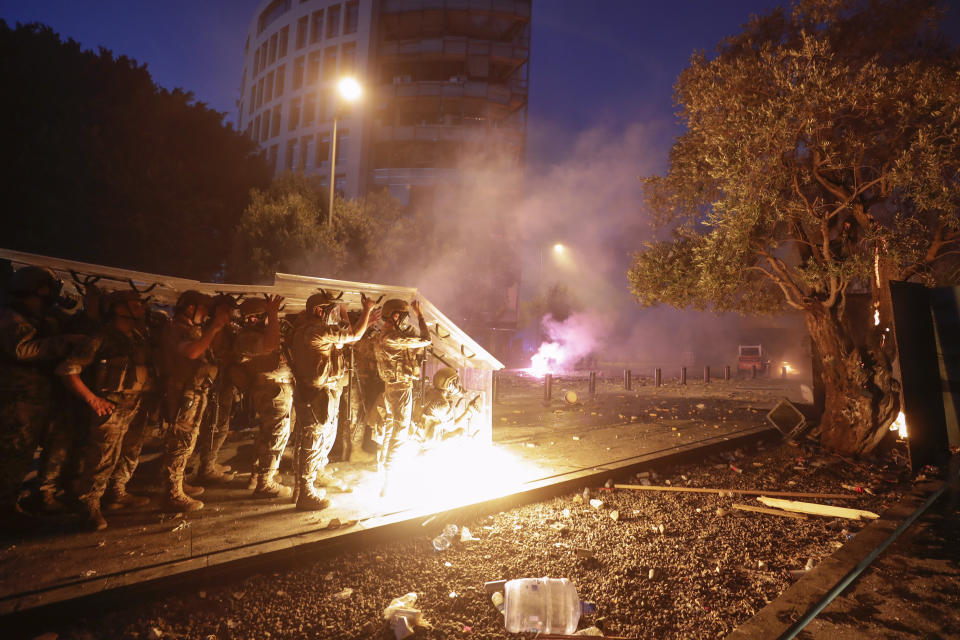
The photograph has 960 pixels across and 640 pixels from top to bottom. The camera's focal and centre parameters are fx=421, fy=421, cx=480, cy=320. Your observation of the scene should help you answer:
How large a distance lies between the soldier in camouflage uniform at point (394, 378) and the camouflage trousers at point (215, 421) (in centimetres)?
210

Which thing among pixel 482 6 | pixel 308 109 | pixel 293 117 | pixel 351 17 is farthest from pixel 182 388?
pixel 351 17

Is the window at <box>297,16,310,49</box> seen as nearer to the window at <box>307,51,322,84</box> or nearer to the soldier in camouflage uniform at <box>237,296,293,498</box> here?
the window at <box>307,51,322,84</box>

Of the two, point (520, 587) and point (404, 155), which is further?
point (404, 155)

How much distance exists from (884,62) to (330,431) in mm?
11727

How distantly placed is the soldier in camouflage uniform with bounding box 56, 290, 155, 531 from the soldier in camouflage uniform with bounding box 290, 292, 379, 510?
159cm

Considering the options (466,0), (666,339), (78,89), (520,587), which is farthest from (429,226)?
(666,339)

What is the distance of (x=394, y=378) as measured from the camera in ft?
19.0

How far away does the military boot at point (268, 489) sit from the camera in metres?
5.28

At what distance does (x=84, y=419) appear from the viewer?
→ 15.0 feet

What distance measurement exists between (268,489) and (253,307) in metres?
2.29

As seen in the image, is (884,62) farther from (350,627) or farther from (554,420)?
(350,627)

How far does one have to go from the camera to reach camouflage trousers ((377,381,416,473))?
5.72 meters

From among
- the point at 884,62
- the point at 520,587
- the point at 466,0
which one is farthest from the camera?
the point at 466,0

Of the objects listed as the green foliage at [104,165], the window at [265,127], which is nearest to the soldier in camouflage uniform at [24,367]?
the green foliage at [104,165]
